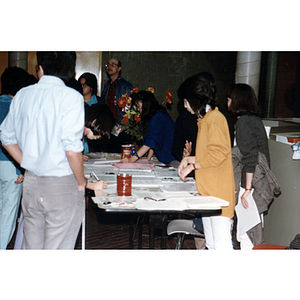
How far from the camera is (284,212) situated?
2977 mm

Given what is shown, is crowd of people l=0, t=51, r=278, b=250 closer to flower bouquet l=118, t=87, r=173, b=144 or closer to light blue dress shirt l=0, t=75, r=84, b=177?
light blue dress shirt l=0, t=75, r=84, b=177

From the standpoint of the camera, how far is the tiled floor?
358 cm

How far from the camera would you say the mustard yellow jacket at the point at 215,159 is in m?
2.16

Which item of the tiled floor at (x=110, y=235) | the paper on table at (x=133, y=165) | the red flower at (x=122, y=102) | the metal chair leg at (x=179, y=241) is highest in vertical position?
the red flower at (x=122, y=102)

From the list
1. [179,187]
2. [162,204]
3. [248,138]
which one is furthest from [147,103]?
[162,204]

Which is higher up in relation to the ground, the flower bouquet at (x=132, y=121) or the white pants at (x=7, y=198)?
the flower bouquet at (x=132, y=121)

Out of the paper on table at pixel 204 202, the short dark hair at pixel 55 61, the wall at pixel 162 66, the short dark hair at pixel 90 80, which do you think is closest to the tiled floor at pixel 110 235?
the paper on table at pixel 204 202

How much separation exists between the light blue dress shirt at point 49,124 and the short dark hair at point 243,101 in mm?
1549

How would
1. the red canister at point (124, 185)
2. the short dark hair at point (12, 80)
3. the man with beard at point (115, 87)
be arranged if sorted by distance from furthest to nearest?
the man with beard at point (115, 87)
the short dark hair at point (12, 80)
the red canister at point (124, 185)

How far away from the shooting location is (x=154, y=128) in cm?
358

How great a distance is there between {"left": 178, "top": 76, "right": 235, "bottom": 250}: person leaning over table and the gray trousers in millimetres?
888

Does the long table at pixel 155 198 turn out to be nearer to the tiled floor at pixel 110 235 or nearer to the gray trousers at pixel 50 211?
the gray trousers at pixel 50 211

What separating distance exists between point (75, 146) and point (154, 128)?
1.96 meters

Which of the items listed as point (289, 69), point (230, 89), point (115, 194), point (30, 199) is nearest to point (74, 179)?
point (30, 199)
